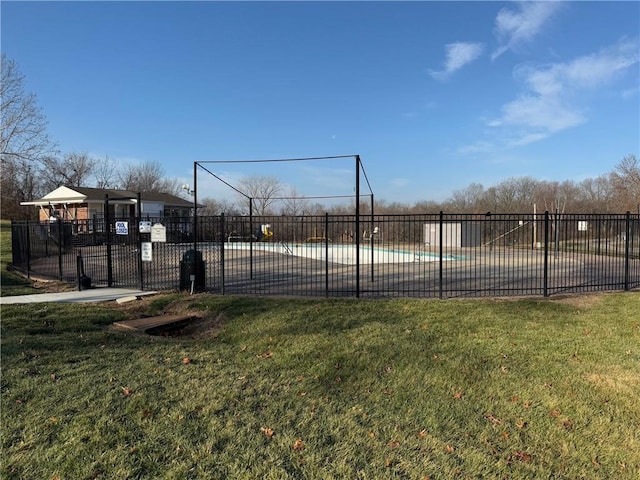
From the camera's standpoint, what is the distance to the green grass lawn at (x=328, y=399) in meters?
2.90

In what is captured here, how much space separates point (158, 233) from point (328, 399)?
23.5 feet

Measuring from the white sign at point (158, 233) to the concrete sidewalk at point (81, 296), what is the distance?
120 centimetres

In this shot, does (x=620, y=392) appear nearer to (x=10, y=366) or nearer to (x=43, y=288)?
(x=10, y=366)

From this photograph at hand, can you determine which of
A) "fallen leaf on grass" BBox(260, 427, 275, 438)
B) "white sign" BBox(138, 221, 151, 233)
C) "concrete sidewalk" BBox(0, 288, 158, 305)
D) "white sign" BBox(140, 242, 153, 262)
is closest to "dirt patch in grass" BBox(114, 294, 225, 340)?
"concrete sidewalk" BBox(0, 288, 158, 305)

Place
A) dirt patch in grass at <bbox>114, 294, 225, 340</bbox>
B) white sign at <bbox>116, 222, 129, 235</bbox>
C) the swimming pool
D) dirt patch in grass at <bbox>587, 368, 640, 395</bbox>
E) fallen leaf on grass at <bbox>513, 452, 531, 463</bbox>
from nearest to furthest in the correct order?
fallen leaf on grass at <bbox>513, 452, 531, 463</bbox>
dirt patch in grass at <bbox>587, 368, 640, 395</bbox>
dirt patch in grass at <bbox>114, 294, 225, 340</bbox>
white sign at <bbox>116, 222, 129, 235</bbox>
the swimming pool

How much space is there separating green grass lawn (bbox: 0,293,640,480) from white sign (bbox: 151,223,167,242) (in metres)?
3.13

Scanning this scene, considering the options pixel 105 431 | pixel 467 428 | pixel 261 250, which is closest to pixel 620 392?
pixel 467 428

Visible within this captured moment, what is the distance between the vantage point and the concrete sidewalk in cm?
876

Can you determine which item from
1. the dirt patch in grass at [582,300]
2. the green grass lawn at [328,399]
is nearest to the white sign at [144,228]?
the green grass lawn at [328,399]

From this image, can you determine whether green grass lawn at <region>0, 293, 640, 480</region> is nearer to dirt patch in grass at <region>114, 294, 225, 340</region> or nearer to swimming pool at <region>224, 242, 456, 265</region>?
dirt patch in grass at <region>114, 294, 225, 340</region>

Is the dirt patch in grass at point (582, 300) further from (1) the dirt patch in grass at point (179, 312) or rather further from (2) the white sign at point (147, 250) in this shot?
(2) the white sign at point (147, 250)

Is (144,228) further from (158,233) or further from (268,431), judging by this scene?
(268,431)

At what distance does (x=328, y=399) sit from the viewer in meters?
3.97

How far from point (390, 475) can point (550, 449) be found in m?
1.28
